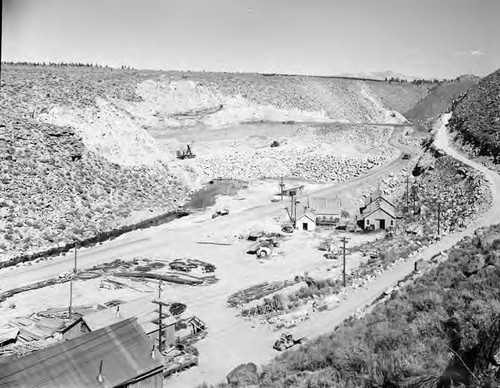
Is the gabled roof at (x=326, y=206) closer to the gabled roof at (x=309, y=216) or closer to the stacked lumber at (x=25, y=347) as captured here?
the gabled roof at (x=309, y=216)

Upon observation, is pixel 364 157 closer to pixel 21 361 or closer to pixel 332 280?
pixel 332 280

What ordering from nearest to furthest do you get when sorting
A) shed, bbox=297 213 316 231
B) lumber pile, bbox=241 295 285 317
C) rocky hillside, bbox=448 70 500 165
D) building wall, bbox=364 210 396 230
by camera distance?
1. lumber pile, bbox=241 295 285 317
2. building wall, bbox=364 210 396 230
3. shed, bbox=297 213 316 231
4. rocky hillside, bbox=448 70 500 165

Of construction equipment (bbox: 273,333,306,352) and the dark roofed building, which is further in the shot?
the dark roofed building

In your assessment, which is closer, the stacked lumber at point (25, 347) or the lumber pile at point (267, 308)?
the stacked lumber at point (25, 347)

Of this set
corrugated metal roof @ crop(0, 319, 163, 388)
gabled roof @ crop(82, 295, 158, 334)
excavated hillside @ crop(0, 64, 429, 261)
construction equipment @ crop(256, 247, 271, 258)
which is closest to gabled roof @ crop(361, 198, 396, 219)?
construction equipment @ crop(256, 247, 271, 258)

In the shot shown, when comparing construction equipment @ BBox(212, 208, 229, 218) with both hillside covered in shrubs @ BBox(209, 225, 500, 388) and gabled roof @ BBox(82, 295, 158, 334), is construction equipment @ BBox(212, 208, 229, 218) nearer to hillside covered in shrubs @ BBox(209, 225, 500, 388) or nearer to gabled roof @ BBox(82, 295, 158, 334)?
gabled roof @ BBox(82, 295, 158, 334)

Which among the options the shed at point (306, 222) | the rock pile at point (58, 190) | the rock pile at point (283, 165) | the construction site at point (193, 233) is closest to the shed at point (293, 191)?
the construction site at point (193, 233)
